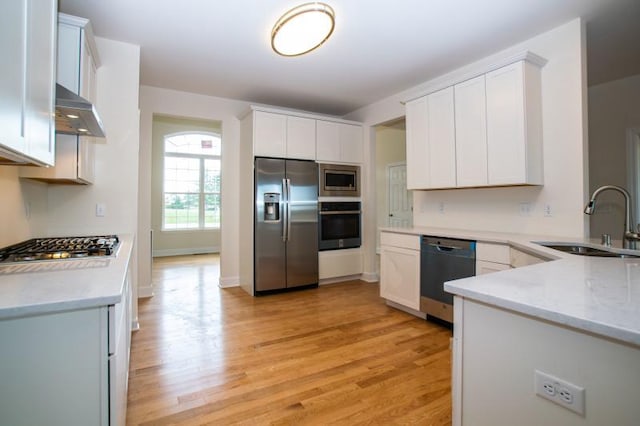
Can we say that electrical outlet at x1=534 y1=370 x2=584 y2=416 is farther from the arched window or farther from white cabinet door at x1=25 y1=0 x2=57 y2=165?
the arched window

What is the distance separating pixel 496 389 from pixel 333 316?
2.40 meters

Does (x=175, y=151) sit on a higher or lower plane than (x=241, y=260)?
higher

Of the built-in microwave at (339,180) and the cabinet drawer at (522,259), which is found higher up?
the built-in microwave at (339,180)

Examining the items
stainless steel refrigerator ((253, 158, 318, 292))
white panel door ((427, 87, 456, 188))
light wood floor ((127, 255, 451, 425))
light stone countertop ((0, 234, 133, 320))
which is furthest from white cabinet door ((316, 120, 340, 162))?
light stone countertop ((0, 234, 133, 320))

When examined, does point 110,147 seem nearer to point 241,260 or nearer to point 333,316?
point 241,260

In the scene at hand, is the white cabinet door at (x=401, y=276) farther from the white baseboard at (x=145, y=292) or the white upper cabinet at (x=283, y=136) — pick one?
the white baseboard at (x=145, y=292)

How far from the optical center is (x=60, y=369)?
1009 mm

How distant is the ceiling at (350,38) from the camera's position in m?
2.43

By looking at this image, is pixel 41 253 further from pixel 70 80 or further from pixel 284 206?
pixel 284 206

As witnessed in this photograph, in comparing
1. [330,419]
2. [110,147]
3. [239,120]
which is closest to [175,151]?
[239,120]

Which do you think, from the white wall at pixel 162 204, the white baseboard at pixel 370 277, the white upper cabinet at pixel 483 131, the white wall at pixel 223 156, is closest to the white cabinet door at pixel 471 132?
the white upper cabinet at pixel 483 131

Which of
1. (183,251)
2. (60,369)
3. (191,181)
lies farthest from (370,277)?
(191,181)

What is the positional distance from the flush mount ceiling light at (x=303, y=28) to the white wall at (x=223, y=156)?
209cm

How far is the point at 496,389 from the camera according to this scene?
99 centimetres
